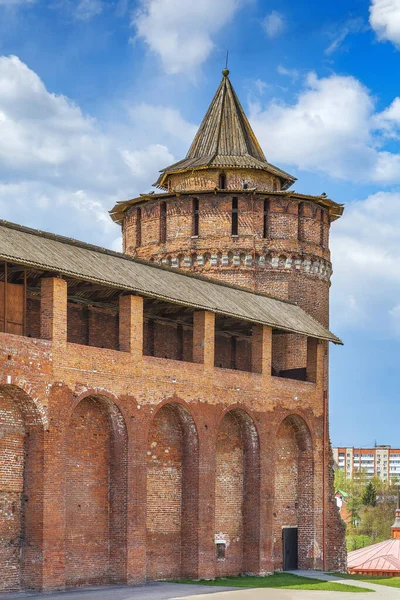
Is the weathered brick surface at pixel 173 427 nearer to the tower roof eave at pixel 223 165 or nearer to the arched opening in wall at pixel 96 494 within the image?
the arched opening in wall at pixel 96 494

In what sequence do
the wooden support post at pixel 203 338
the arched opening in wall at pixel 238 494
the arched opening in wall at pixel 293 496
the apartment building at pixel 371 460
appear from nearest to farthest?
the wooden support post at pixel 203 338 < the arched opening in wall at pixel 238 494 < the arched opening in wall at pixel 293 496 < the apartment building at pixel 371 460

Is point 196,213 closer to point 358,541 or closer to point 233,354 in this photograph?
point 233,354

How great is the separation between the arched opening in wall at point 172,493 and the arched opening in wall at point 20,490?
529 centimetres

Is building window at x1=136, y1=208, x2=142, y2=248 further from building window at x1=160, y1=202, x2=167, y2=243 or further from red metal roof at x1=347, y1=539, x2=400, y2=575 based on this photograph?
red metal roof at x1=347, y1=539, x2=400, y2=575

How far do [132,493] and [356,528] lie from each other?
79080mm

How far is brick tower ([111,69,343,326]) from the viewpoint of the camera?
40594 millimetres

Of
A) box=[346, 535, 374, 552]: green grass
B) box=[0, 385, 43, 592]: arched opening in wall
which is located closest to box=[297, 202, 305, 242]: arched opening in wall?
box=[0, 385, 43, 592]: arched opening in wall

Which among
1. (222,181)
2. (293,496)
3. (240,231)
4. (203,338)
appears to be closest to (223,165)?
(222,181)

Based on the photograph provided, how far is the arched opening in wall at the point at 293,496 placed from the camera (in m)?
36.3

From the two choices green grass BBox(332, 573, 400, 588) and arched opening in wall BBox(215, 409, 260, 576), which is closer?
arched opening in wall BBox(215, 409, 260, 576)

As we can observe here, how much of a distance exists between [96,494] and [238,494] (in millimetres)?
6890

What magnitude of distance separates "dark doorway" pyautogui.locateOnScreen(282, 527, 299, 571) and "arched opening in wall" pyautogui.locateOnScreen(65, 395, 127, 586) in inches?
359

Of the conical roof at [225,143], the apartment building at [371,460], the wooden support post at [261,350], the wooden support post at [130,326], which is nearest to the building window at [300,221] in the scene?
the conical roof at [225,143]

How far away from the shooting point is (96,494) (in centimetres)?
2892
